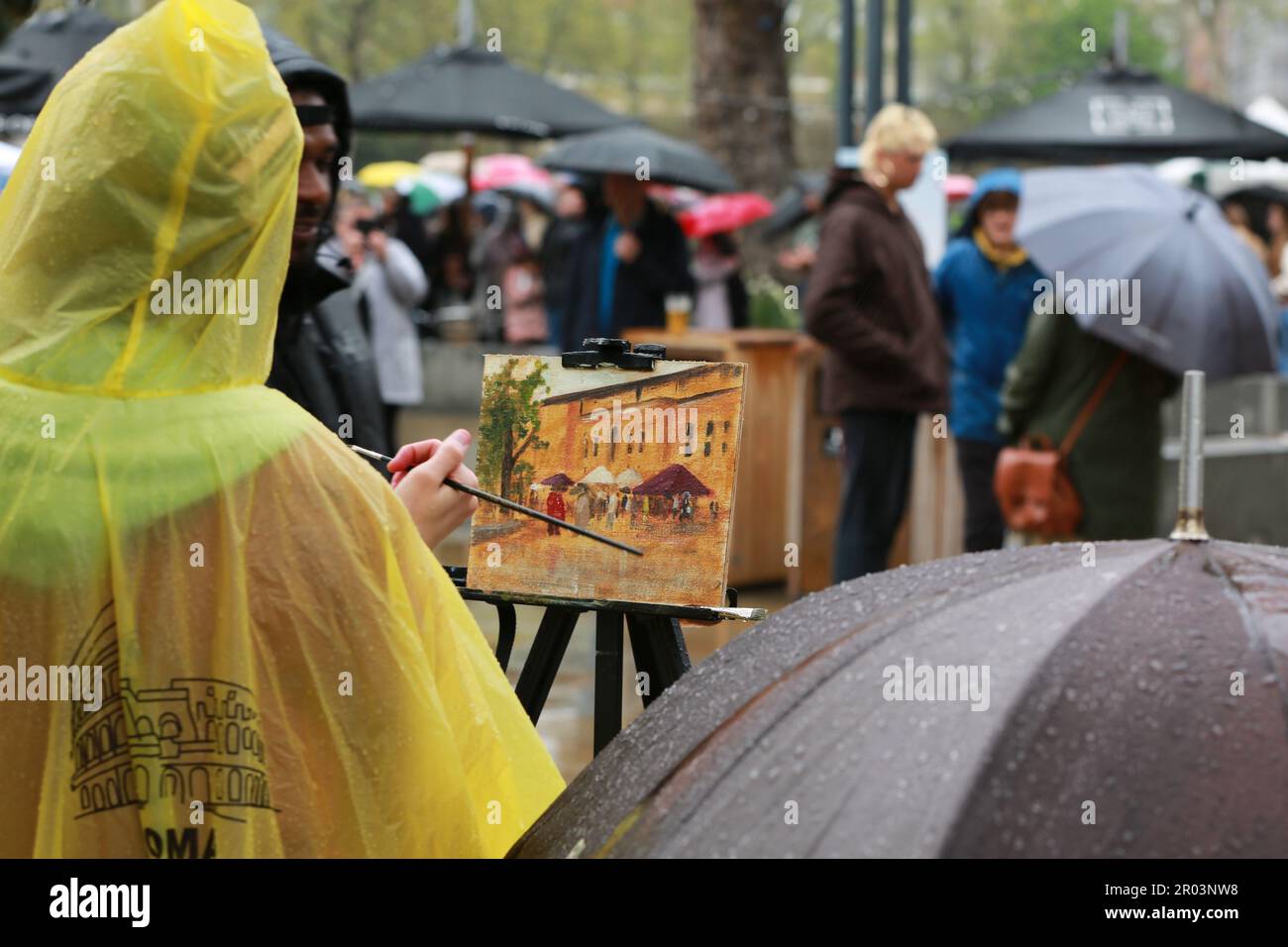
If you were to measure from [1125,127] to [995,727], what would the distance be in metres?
11.2

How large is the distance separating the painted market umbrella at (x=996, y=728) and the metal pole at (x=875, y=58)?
820 centimetres

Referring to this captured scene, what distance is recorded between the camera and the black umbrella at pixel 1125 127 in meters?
12.2

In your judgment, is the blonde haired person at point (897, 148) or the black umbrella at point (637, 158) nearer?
the blonde haired person at point (897, 148)

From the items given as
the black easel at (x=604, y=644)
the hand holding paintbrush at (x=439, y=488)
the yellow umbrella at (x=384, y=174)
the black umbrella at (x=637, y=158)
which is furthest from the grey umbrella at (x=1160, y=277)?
the yellow umbrella at (x=384, y=174)

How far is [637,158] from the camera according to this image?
10719mm

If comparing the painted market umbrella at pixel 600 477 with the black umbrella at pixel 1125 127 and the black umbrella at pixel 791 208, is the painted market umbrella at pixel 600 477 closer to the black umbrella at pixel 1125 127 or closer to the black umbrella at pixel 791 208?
the black umbrella at pixel 1125 127

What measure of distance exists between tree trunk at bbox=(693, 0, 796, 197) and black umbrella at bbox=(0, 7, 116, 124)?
5.42 meters

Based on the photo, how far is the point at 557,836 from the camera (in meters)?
1.95

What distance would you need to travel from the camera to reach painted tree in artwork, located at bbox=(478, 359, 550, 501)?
278 centimetres

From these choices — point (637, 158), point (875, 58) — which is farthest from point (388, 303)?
point (875, 58)

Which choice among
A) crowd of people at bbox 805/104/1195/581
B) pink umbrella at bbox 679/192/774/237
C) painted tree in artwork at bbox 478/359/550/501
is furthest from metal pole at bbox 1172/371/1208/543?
pink umbrella at bbox 679/192/774/237

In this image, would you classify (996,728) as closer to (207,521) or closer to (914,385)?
(207,521)

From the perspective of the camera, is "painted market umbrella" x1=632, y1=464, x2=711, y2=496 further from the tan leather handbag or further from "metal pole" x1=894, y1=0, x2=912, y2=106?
"metal pole" x1=894, y1=0, x2=912, y2=106
